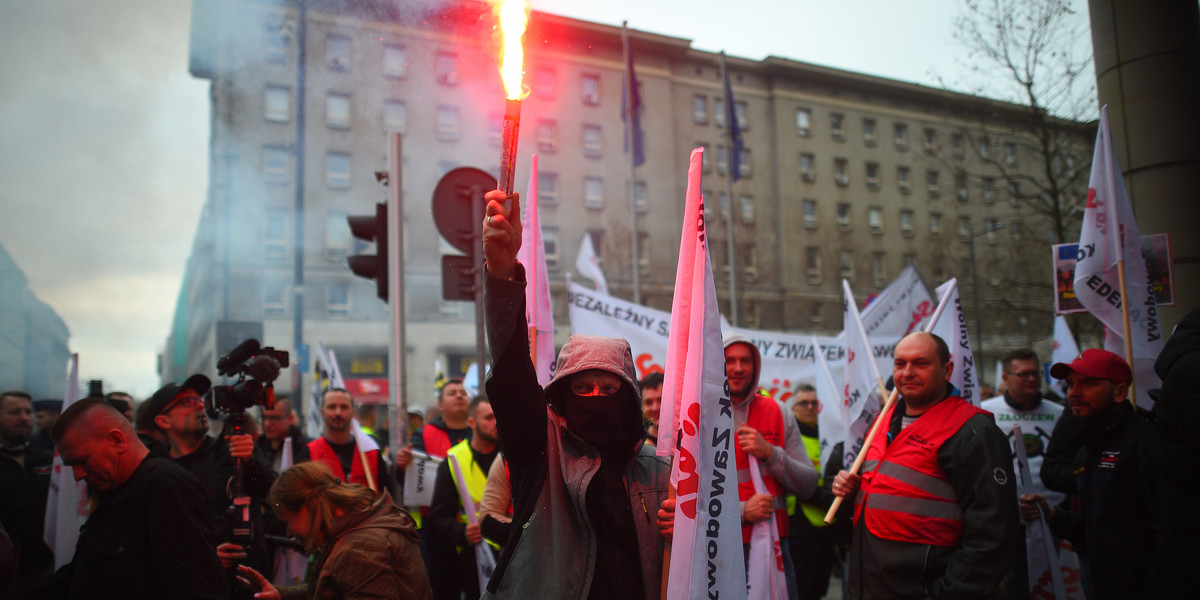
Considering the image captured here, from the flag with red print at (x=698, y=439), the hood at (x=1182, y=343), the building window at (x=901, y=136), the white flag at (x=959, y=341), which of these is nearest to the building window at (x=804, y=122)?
the building window at (x=901, y=136)

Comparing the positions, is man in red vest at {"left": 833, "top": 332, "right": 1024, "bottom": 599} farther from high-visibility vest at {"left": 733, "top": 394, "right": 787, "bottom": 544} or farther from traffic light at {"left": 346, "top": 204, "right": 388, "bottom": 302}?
traffic light at {"left": 346, "top": 204, "right": 388, "bottom": 302}

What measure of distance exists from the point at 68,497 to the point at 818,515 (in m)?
5.18

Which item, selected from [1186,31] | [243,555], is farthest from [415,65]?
[1186,31]

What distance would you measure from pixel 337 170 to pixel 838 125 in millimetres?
26976

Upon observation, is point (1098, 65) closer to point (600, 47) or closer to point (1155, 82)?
point (1155, 82)

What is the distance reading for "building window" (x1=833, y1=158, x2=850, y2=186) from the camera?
4138cm

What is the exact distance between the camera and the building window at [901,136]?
4316 centimetres

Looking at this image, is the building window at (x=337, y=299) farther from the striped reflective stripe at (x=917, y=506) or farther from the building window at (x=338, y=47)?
the striped reflective stripe at (x=917, y=506)

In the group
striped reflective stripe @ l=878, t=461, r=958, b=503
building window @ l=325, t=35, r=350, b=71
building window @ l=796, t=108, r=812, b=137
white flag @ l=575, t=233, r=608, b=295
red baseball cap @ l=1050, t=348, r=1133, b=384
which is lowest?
striped reflective stripe @ l=878, t=461, r=958, b=503

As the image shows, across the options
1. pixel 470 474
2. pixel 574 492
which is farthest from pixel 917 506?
pixel 470 474

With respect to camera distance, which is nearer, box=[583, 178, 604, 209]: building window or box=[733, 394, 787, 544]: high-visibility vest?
box=[733, 394, 787, 544]: high-visibility vest

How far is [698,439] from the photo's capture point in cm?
262

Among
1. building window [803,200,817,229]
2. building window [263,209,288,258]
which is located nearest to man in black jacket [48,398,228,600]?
building window [263,209,288,258]

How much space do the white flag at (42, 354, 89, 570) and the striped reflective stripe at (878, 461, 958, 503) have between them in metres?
4.88
